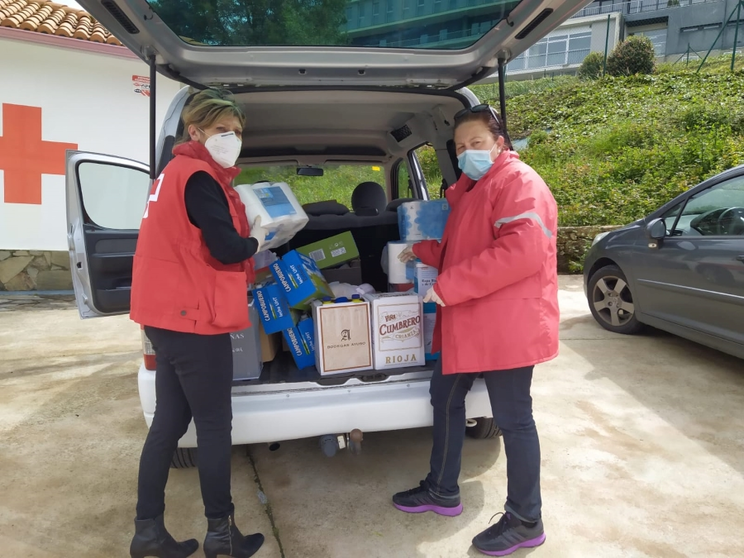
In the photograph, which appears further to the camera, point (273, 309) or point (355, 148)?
point (355, 148)

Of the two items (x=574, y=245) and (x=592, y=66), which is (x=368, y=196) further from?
(x=592, y=66)

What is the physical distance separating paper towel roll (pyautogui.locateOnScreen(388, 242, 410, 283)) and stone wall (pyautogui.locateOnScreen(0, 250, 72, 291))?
279 inches

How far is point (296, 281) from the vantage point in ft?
8.47

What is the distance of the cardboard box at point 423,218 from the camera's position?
282 cm

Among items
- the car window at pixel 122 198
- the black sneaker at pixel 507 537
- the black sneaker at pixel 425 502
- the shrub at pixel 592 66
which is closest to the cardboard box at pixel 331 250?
the black sneaker at pixel 425 502

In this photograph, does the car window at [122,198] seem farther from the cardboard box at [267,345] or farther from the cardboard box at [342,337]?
the cardboard box at [342,337]

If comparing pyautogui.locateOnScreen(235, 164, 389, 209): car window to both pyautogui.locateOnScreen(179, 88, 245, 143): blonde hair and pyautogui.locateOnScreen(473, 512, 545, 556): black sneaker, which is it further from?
pyautogui.locateOnScreen(473, 512, 545, 556): black sneaker

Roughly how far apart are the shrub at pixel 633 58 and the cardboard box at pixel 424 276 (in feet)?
51.0

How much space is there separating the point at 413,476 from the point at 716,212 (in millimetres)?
3109

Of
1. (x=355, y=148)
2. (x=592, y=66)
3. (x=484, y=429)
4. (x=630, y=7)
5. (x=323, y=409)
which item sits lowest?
(x=484, y=429)

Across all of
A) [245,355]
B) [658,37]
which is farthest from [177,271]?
[658,37]

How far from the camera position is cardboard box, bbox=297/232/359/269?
3.18 meters

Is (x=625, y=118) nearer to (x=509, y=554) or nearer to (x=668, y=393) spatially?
(x=668, y=393)

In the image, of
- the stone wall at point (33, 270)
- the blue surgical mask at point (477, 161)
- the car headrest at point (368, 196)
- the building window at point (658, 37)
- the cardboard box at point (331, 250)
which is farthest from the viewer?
the building window at point (658, 37)
